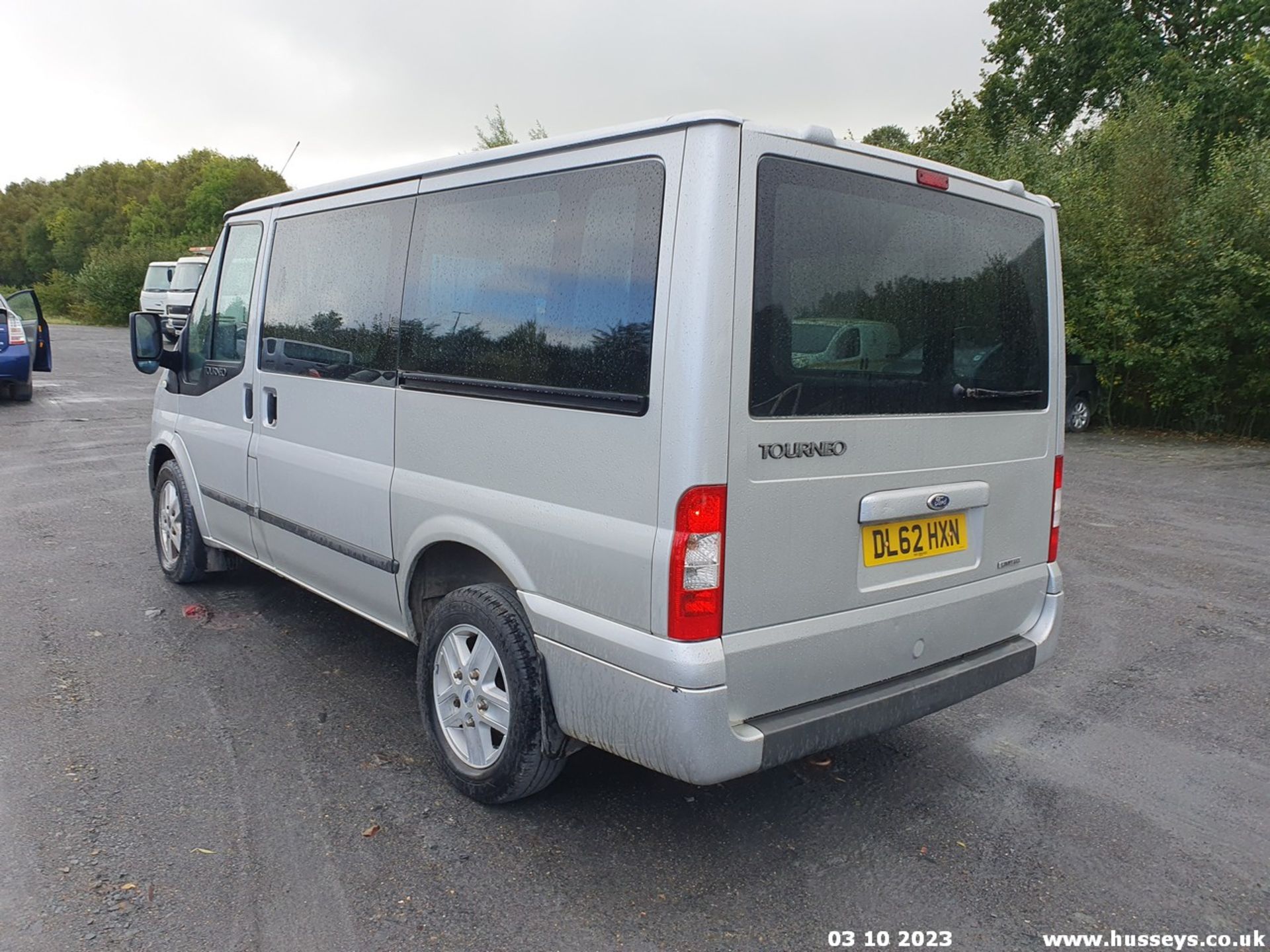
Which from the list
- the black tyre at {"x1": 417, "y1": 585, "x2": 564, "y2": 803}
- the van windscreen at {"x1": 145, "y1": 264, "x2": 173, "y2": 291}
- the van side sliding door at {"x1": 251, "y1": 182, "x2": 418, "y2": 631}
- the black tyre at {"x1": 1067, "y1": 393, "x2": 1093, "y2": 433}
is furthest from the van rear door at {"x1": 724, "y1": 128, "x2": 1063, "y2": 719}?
the van windscreen at {"x1": 145, "y1": 264, "x2": 173, "y2": 291}

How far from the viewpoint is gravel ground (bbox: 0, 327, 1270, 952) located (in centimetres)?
278

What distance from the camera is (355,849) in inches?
122

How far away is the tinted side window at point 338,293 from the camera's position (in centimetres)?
386

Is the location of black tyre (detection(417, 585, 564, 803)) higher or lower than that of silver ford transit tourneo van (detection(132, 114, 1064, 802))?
lower

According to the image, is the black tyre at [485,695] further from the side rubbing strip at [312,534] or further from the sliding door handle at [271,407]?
the sliding door handle at [271,407]

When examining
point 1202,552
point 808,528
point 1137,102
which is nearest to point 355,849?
point 808,528

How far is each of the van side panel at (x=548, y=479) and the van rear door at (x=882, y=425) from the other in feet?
0.75

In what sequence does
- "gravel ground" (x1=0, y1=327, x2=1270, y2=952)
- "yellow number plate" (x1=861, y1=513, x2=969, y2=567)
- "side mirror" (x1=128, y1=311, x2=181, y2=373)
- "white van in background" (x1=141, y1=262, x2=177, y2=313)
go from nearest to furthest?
1. "gravel ground" (x1=0, y1=327, x2=1270, y2=952)
2. "yellow number plate" (x1=861, y1=513, x2=969, y2=567)
3. "side mirror" (x1=128, y1=311, x2=181, y2=373)
4. "white van in background" (x1=141, y1=262, x2=177, y2=313)

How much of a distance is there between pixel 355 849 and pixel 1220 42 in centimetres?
2991

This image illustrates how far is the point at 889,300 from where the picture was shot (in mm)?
3111

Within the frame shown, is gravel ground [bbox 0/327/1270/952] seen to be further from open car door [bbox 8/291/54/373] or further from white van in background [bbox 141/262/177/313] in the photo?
white van in background [bbox 141/262/177/313]

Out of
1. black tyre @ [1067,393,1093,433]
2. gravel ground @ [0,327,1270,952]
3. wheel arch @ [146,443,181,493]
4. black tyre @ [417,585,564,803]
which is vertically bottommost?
gravel ground @ [0,327,1270,952]

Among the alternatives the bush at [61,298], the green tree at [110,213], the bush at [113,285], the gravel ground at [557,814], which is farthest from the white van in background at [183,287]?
the bush at [61,298]

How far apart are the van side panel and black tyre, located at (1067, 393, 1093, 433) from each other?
562 inches
